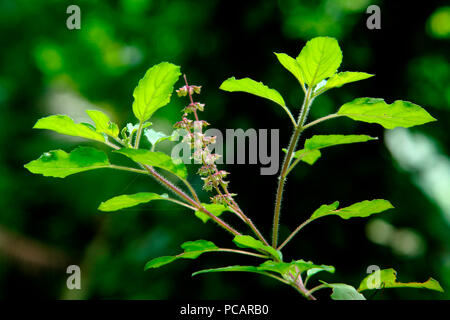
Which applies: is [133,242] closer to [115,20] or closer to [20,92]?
[115,20]

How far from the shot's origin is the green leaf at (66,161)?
481 millimetres

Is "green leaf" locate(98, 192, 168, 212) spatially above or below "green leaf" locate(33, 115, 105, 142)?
below

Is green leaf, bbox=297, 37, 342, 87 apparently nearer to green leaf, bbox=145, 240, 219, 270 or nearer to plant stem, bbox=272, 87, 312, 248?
plant stem, bbox=272, 87, 312, 248

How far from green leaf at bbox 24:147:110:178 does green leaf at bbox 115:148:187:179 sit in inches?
3.1

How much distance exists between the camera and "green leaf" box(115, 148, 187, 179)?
423mm

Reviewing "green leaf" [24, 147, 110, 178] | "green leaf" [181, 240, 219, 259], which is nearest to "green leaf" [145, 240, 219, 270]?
"green leaf" [181, 240, 219, 259]

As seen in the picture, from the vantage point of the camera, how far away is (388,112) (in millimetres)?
472

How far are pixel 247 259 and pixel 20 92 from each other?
2.84 meters

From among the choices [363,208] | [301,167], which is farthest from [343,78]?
[301,167]

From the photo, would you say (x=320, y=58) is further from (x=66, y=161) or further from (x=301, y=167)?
(x=301, y=167)

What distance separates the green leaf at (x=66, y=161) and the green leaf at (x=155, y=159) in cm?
8

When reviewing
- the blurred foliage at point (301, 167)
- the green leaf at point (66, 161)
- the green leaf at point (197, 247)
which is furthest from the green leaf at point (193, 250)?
the blurred foliage at point (301, 167)

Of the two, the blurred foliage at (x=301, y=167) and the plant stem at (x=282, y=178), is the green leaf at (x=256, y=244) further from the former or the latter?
the blurred foliage at (x=301, y=167)

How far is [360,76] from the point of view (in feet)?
1.51
